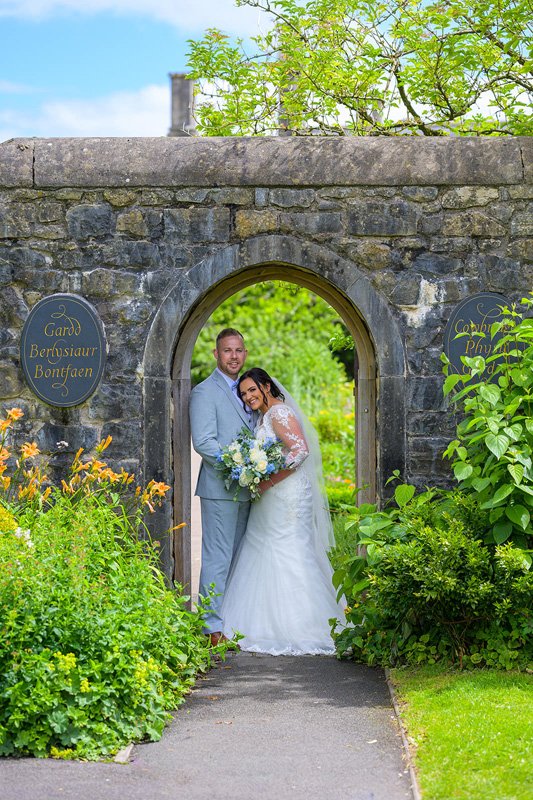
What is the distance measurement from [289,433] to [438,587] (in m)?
1.80

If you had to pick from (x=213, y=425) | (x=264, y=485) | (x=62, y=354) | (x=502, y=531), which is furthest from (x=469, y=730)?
(x=62, y=354)

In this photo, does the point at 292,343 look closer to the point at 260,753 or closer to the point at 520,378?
the point at 520,378

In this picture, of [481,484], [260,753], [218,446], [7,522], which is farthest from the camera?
[218,446]

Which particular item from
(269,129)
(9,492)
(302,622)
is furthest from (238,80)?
(302,622)

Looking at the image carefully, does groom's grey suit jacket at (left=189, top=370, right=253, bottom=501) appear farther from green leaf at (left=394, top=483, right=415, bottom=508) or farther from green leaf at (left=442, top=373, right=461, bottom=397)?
green leaf at (left=442, top=373, right=461, bottom=397)

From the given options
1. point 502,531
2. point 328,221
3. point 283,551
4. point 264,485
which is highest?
point 328,221

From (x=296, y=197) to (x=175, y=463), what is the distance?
185 centimetres

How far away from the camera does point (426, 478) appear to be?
6383mm

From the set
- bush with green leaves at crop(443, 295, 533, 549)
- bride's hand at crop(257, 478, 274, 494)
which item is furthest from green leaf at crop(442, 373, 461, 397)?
bride's hand at crop(257, 478, 274, 494)

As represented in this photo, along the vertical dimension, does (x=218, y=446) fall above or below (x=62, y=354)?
below

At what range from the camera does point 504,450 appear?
209 inches

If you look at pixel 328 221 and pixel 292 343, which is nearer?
pixel 328 221

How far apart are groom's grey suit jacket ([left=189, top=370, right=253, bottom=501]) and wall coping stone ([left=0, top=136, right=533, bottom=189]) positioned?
131 centimetres

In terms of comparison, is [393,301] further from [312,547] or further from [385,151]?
[312,547]
